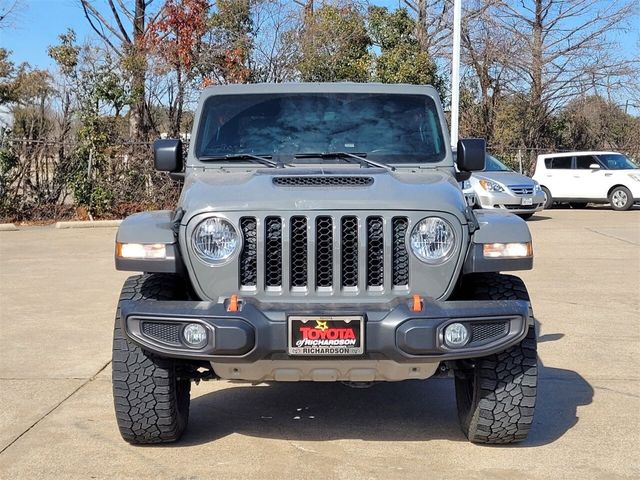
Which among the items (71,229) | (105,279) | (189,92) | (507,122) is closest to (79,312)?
(105,279)

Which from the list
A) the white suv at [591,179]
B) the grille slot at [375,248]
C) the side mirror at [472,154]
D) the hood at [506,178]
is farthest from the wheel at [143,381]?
the white suv at [591,179]

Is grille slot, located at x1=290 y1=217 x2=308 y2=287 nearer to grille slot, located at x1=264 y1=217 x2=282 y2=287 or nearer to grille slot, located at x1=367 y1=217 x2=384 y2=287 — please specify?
grille slot, located at x1=264 y1=217 x2=282 y2=287

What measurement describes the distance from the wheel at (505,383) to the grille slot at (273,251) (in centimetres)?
109

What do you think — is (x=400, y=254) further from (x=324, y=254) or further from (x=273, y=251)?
(x=273, y=251)

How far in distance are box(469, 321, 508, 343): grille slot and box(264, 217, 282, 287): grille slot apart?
0.98 m

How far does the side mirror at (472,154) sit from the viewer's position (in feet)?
18.1

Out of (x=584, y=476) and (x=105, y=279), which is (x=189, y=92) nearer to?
(x=105, y=279)

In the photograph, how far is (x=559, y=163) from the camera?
2272 cm

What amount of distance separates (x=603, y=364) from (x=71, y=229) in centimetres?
1250

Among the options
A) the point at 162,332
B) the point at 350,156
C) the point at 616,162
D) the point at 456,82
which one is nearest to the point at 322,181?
the point at 350,156

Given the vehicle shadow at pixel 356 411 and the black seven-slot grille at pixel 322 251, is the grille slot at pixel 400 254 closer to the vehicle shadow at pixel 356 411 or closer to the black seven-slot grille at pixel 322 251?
the black seven-slot grille at pixel 322 251

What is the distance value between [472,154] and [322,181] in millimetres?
1402

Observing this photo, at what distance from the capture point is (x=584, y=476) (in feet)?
14.2

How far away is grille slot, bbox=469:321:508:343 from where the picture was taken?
13.5ft
